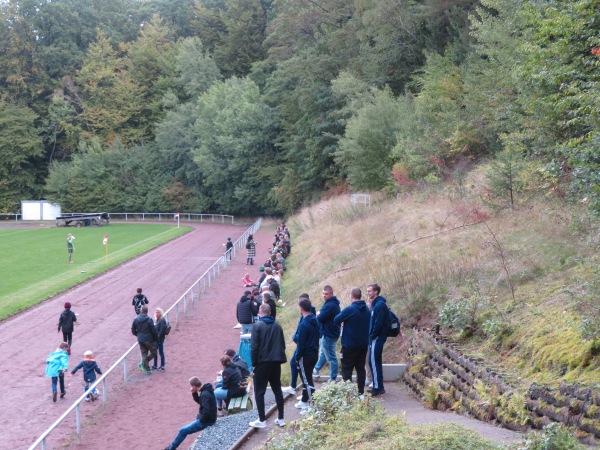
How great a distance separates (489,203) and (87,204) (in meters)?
63.5

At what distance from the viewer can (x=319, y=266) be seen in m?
25.9

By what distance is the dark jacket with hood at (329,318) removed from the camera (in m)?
11.0

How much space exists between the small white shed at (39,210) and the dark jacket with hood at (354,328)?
228 feet

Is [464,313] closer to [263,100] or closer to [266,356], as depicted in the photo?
[266,356]

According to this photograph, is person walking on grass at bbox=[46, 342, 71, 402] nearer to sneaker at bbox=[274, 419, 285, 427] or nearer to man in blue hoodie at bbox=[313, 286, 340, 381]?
man in blue hoodie at bbox=[313, 286, 340, 381]

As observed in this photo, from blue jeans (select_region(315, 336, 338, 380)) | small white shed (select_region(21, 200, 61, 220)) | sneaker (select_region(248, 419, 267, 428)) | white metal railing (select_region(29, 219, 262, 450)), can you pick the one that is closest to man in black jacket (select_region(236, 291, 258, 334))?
white metal railing (select_region(29, 219, 262, 450))

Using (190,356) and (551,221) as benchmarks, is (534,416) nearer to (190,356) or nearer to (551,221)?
(551,221)

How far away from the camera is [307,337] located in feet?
34.3

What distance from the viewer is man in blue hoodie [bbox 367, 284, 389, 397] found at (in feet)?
35.2

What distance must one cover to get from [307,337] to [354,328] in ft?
2.42

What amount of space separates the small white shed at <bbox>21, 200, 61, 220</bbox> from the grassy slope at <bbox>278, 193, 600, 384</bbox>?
54273 mm

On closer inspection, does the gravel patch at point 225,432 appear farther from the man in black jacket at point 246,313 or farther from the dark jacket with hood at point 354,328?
the man in black jacket at point 246,313

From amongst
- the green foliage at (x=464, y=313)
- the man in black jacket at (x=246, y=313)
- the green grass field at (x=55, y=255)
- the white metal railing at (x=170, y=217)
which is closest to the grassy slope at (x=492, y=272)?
the green foliage at (x=464, y=313)

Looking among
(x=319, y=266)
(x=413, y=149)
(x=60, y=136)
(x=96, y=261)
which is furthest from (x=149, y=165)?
(x=319, y=266)
